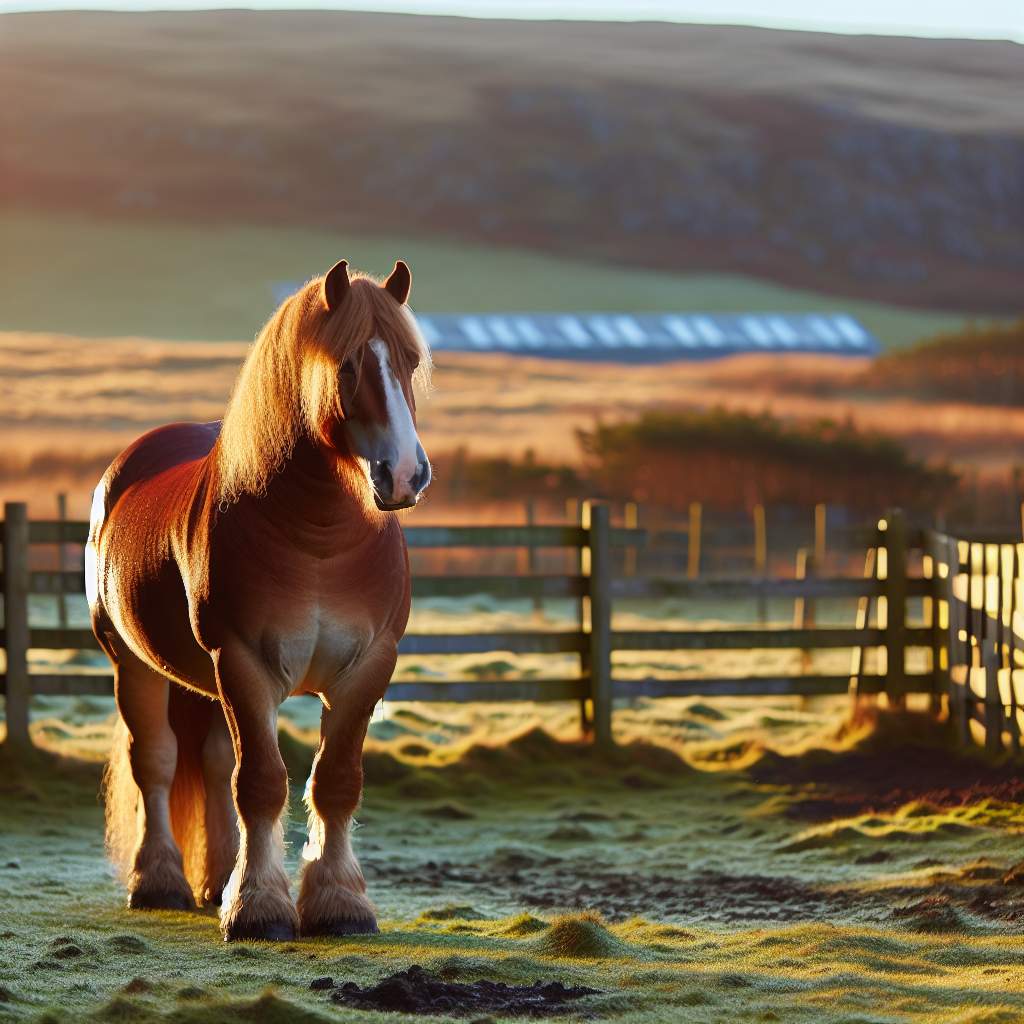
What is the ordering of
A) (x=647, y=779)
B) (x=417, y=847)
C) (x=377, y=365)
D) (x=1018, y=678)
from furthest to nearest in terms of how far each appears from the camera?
(x=647, y=779)
(x=1018, y=678)
(x=417, y=847)
(x=377, y=365)

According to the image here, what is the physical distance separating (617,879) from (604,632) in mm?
2512

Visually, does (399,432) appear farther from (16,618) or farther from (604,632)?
(16,618)

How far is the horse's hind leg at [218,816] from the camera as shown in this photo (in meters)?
5.52

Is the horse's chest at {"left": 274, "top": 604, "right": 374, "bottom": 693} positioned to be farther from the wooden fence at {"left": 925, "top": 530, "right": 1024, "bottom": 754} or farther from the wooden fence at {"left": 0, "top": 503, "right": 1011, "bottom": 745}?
the wooden fence at {"left": 925, "top": 530, "right": 1024, "bottom": 754}

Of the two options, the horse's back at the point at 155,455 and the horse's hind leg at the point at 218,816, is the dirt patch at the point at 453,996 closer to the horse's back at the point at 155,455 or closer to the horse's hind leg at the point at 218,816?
the horse's hind leg at the point at 218,816

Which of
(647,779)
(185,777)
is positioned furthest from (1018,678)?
(185,777)

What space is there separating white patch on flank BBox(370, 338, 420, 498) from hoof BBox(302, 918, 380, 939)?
1472 mm

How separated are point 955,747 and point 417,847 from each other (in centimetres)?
306

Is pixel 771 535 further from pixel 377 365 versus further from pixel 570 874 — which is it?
pixel 377 365

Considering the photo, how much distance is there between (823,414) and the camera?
87.5 ft

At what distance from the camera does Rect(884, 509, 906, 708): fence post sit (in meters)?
9.10

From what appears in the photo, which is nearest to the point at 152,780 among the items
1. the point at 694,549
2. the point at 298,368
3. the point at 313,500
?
the point at 313,500

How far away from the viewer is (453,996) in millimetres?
4031

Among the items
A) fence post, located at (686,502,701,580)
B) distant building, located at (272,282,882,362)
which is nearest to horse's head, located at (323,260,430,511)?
fence post, located at (686,502,701,580)
